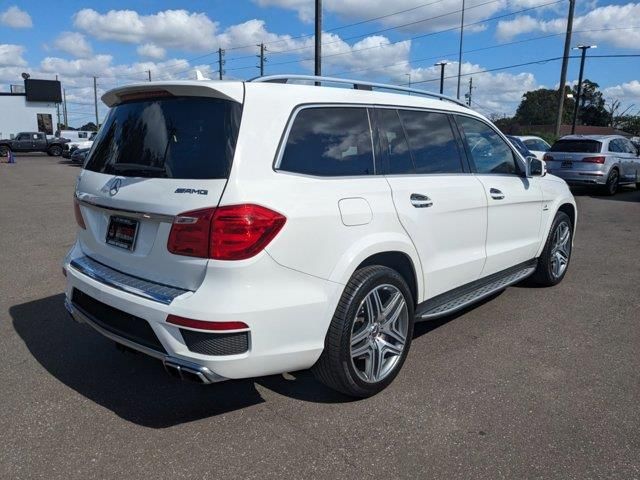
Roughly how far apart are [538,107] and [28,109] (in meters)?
79.0

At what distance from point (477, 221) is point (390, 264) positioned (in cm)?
108

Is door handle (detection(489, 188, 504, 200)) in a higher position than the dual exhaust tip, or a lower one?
higher

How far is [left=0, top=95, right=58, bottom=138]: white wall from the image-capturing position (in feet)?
171

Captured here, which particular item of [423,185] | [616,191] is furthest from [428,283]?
[616,191]

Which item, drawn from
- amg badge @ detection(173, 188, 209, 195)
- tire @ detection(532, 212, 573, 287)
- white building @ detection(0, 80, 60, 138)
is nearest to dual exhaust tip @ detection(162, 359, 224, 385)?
amg badge @ detection(173, 188, 209, 195)

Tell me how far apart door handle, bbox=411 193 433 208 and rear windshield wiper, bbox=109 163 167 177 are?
1567mm

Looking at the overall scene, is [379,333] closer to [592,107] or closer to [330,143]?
[330,143]

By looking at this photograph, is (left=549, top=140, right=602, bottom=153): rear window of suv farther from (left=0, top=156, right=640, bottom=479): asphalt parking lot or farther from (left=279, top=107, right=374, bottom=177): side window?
(left=279, top=107, right=374, bottom=177): side window

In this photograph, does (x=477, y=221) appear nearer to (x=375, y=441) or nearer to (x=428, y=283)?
(x=428, y=283)

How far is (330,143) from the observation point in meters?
3.12

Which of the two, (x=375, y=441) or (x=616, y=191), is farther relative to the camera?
(x=616, y=191)

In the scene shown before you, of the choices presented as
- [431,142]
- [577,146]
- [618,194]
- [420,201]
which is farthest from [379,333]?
[618,194]

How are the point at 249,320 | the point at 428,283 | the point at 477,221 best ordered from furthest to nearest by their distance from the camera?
the point at 477,221 < the point at 428,283 < the point at 249,320

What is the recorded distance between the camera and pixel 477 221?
4.15m
